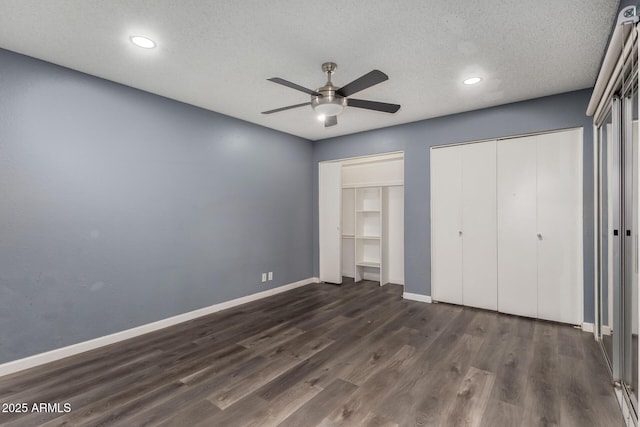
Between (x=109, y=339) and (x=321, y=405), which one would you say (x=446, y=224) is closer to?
(x=321, y=405)

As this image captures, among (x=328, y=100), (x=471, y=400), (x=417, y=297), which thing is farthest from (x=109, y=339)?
(x=417, y=297)

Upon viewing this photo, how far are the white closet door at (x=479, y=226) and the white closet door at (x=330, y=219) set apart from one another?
2079mm

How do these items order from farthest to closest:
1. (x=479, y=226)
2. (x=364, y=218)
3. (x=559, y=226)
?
(x=364, y=218) → (x=479, y=226) → (x=559, y=226)

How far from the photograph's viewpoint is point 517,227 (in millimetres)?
3631

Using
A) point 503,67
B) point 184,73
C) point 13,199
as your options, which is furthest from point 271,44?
point 13,199

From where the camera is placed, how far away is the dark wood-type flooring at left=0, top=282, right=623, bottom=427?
1.89m

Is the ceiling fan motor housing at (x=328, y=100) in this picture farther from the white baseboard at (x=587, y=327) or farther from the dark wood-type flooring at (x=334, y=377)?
the white baseboard at (x=587, y=327)

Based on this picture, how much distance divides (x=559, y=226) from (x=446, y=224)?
1237 millimetres

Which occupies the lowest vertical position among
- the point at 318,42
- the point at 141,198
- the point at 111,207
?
the point at 111,207

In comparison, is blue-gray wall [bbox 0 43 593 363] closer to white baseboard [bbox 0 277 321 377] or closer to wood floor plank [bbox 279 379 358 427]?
white baseboard [bbox 0 277 321 377]

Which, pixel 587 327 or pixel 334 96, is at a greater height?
pixel 334 96

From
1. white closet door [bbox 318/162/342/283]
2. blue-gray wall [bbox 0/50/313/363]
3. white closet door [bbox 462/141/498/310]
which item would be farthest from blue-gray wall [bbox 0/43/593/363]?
white closet door [bbox 318/162/342/283]

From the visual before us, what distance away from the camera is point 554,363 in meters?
2.53

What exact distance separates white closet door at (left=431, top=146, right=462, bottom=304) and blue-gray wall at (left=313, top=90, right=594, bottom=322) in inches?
3.8
